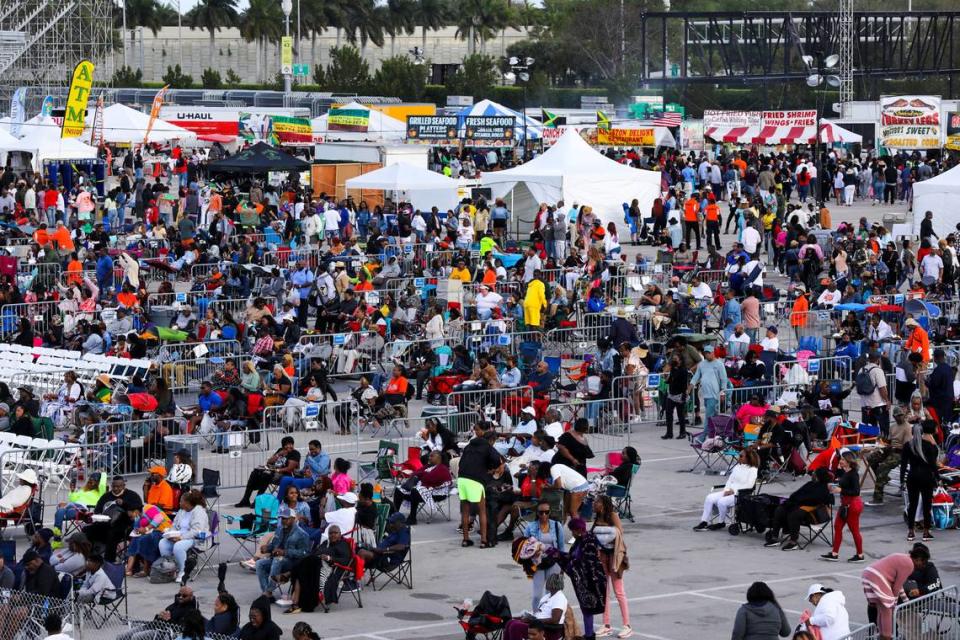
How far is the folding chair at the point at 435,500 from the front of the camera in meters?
18.0

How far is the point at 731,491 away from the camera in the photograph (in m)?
17.6

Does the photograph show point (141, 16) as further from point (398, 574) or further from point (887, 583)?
point (887, 583)

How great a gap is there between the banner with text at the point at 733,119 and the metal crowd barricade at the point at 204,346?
3792cm

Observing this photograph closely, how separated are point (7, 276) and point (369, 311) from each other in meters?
7.70

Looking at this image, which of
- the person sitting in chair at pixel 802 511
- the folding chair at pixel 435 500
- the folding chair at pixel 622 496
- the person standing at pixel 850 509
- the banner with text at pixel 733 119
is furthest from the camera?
the banner with text at pixel 733 119

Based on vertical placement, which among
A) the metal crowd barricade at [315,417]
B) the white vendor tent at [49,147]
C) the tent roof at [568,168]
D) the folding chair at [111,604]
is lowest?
the folding chair at [111,604]

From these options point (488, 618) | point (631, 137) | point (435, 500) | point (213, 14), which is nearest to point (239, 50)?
point (213, 14)

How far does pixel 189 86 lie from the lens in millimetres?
95562

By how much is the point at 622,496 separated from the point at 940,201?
1965cm

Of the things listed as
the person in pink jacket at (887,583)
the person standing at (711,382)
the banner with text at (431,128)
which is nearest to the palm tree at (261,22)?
the banner with text at (431,128)

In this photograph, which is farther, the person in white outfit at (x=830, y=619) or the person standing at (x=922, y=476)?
the person standing at (x=922, y=476)

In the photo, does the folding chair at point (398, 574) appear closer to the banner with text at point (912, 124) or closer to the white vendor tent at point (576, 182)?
the white vendor tent at point (576, 182)

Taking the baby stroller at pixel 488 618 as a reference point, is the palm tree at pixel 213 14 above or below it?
above

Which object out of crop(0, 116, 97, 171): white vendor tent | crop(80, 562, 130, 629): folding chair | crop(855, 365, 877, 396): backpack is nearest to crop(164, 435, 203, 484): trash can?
crop(80, 562, 130, 629): folding chair
